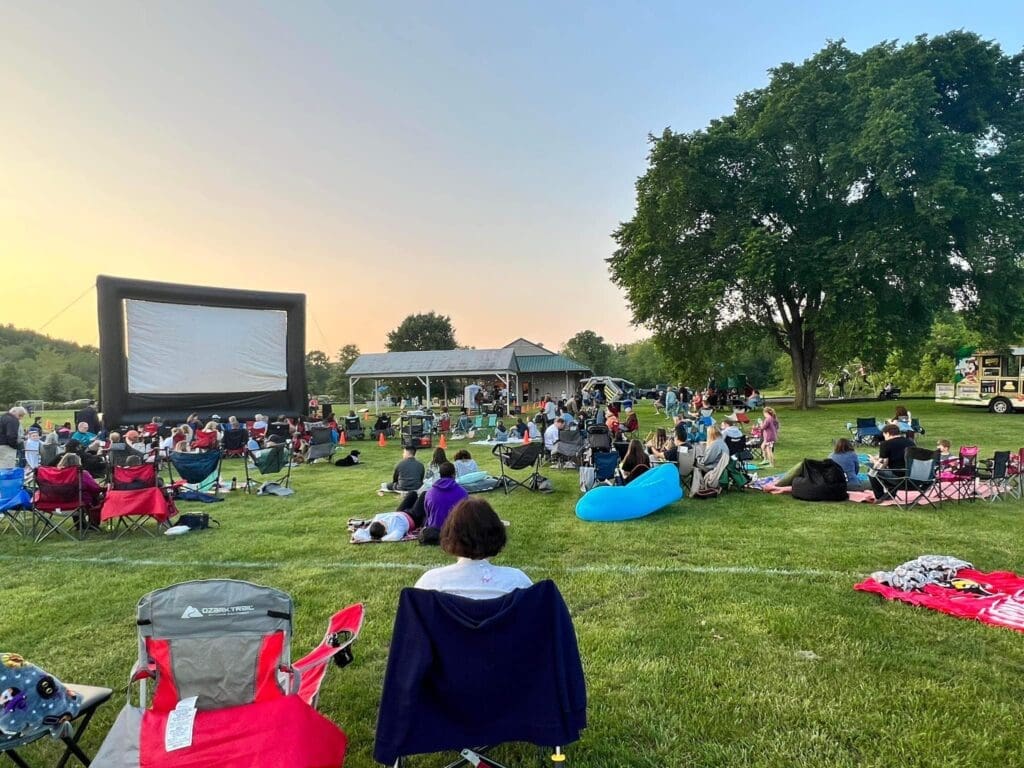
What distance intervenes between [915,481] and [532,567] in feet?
17.9

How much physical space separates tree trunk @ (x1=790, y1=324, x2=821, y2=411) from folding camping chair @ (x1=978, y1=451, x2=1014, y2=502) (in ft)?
59.6

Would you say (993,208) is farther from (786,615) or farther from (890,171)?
(786,615)

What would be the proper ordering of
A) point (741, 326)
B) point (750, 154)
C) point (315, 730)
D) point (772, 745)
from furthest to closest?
1. point (741, 326)
2. point (750, 154)
3. point (772, 745)
4. point (315, 730)

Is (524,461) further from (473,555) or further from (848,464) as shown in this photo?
(473,555)

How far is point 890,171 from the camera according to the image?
20188mm

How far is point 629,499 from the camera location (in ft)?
22.8

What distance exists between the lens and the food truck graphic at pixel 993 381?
70.2 feet

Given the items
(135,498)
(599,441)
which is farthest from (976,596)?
(135,498)

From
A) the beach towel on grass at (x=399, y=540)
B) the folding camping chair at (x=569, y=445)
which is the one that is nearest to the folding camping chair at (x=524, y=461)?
the folding camping chair at (x=569, y=445)

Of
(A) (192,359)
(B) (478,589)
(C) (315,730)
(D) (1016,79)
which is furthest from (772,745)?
(D) (1016,79)

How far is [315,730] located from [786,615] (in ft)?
10.1

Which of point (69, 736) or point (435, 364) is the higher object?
point (435, 364)

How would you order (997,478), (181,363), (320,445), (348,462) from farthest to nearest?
(181,363), (320,445), (348,462), (997,478)

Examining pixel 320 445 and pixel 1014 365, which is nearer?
pixel 320 445
